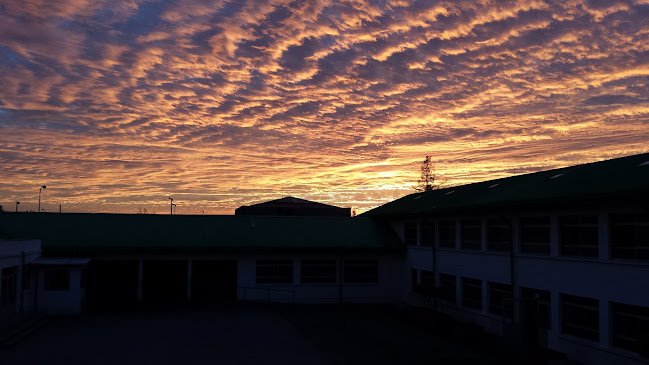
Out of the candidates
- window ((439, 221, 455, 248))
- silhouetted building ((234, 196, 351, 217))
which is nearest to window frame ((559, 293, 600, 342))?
window ((439, 221, 455, 248))

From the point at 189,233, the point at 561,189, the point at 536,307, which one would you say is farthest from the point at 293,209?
the point at 561,189

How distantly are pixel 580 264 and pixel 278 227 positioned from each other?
72.2 feet

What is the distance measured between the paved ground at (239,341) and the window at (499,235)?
4738mm

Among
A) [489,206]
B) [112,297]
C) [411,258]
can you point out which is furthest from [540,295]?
[112,297]

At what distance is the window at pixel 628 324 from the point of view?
17.4 m

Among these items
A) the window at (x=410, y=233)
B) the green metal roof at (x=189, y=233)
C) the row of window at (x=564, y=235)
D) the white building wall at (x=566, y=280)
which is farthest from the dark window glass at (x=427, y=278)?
the white building wall at (x=566, y=280)

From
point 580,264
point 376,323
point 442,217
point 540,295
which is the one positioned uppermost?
point 442,217

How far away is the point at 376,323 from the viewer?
93.7ft

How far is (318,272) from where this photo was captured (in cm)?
3547

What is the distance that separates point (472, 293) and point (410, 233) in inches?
345

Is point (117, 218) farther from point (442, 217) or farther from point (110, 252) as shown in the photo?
point (442, 217)

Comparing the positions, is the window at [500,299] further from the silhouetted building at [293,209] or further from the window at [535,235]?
the silhouetted building at [293,209]

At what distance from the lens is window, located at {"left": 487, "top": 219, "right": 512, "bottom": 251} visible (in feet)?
79.4

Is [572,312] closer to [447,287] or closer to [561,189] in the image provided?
[561,189]
